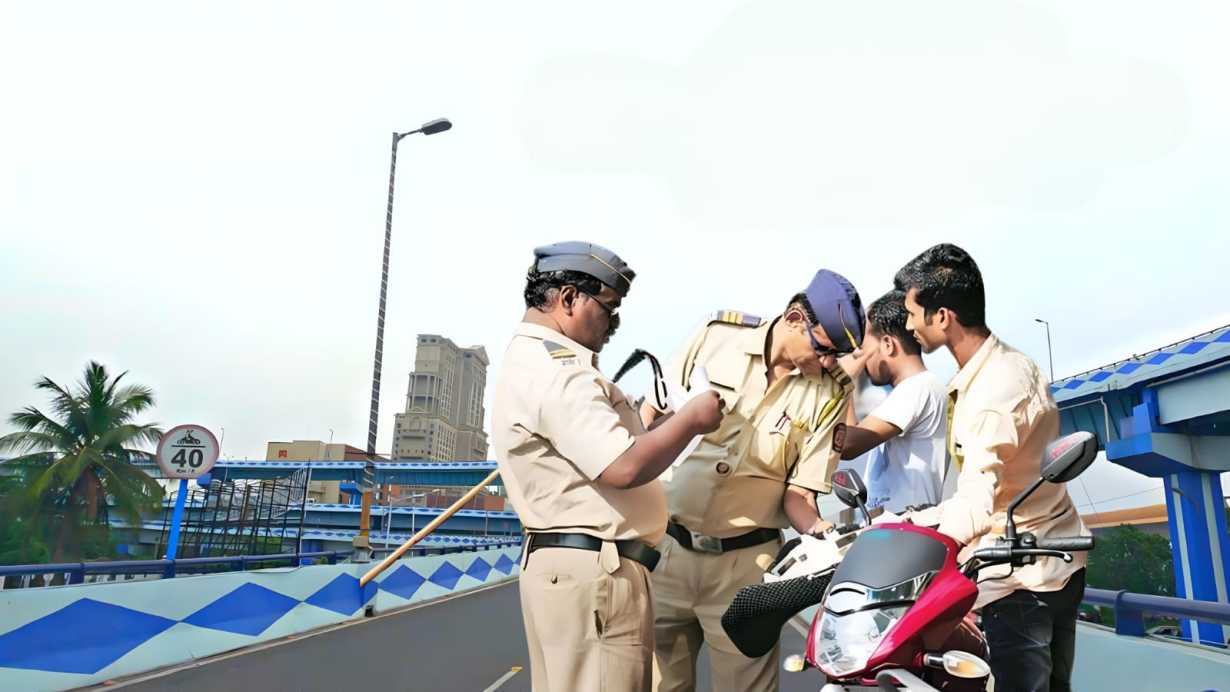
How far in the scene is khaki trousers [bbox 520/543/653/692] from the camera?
2.09 meters

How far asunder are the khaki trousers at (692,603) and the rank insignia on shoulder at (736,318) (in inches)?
33.3

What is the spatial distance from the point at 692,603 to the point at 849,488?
0.74 meters

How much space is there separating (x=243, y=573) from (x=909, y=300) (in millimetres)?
8332

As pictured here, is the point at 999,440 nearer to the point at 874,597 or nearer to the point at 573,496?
the point at 874,597

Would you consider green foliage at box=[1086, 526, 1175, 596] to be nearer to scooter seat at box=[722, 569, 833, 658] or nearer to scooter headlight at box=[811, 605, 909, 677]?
scooter seat at box=[722, 569, 833, 658]

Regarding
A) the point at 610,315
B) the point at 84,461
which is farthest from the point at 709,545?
the point at 84,461

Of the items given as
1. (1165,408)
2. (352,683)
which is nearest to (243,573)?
(352,683)

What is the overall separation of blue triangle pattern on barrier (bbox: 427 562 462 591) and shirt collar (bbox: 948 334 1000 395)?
14754 mm

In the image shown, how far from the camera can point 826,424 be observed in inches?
119

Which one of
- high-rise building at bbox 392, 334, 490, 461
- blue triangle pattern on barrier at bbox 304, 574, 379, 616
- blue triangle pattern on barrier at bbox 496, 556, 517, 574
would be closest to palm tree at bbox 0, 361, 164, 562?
blue triangle pattern on barrier at bbox 496, 556, 517, 574

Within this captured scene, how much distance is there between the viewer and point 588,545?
2.17 metres

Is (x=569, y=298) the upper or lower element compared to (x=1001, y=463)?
upper

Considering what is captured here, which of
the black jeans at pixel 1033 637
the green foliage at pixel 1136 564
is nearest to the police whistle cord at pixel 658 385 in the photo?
the black jeans at pixel 1033 637

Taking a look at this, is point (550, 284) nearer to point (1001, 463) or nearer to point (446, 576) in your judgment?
point (1001, 463)
